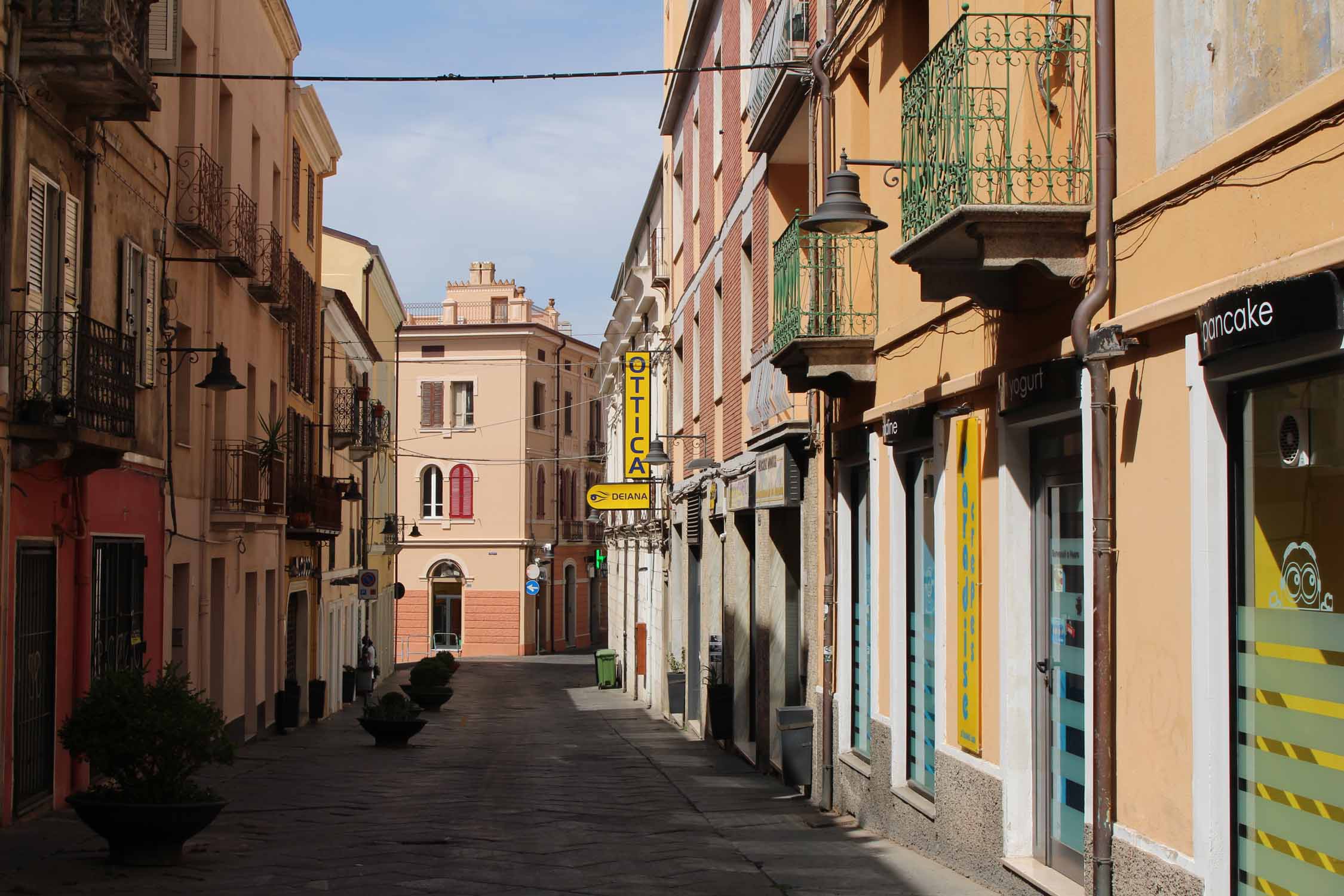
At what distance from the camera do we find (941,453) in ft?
34.7

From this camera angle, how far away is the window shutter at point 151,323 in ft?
52.1

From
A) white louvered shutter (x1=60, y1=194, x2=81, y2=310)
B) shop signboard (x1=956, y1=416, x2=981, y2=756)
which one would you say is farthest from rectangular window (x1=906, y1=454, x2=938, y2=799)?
white louvered shutter (x1=60, y1=194, x2=81, y2=310)

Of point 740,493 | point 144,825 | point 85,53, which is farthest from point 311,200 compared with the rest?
point 144,825

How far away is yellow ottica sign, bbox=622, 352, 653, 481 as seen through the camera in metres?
31.0

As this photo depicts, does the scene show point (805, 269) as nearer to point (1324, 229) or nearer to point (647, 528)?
point (1324, 229)

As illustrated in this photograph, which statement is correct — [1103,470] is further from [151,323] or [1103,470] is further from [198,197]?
[198,197]

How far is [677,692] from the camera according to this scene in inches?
1033

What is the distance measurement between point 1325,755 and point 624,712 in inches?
1085

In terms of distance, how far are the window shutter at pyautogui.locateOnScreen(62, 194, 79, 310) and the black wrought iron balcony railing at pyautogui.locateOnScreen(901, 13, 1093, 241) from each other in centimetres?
785

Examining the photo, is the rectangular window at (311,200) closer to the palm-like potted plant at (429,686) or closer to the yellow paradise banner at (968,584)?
the palm-like potted plant at (429,686)

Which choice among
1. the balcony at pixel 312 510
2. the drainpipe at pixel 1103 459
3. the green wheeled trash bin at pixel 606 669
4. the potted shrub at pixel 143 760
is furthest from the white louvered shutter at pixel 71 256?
the green wheeled trash bin at pixel 606 669

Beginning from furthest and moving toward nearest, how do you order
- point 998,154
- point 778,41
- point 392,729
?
point 392,729, point 778,41, point 998,154

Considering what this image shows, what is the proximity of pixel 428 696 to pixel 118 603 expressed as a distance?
16.9 meters

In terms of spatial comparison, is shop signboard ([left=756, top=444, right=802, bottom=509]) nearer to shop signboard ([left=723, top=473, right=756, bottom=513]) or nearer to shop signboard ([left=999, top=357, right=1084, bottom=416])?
shop signboard ([left=723, top=473, right=756, bottom=513])
